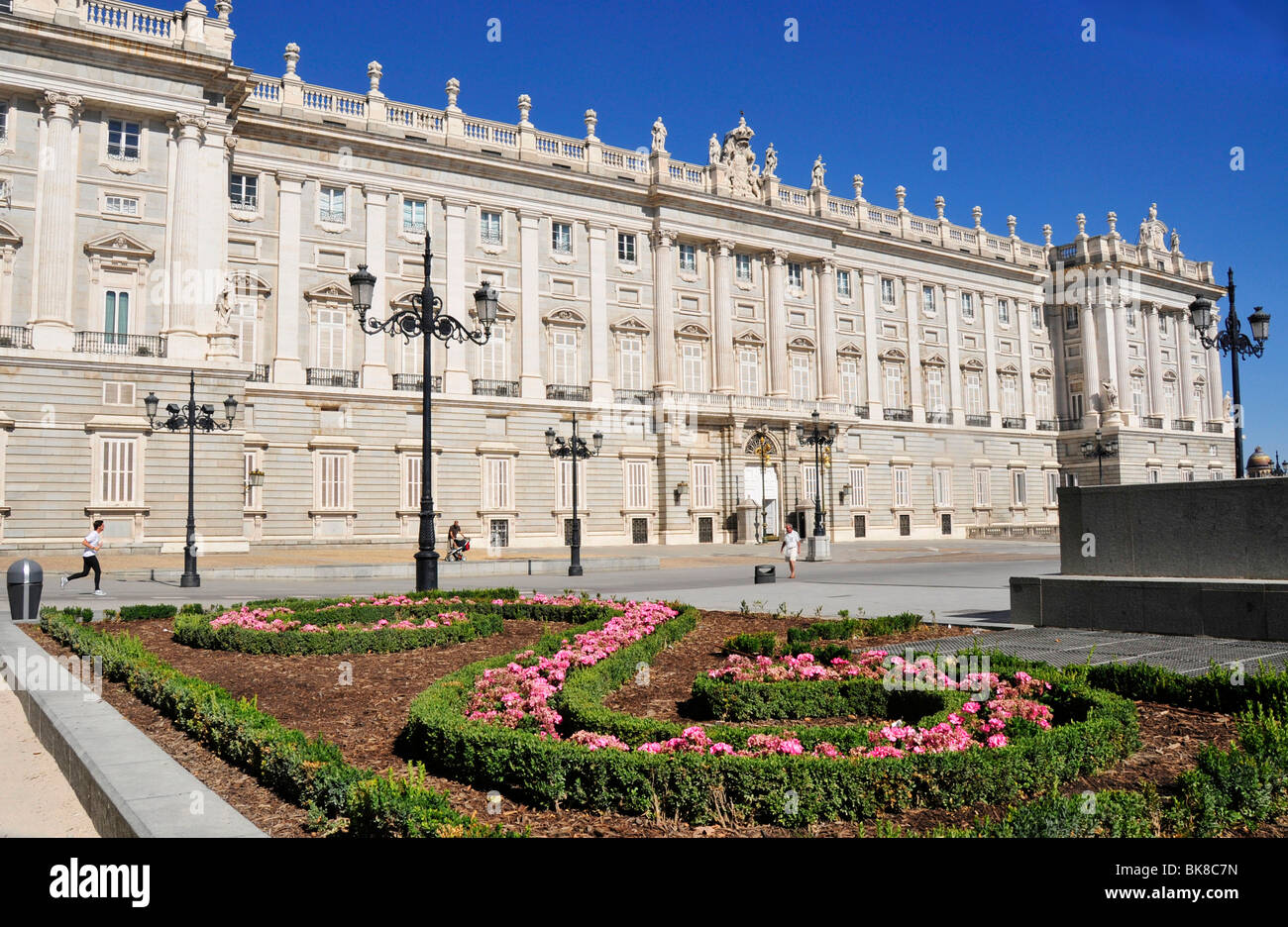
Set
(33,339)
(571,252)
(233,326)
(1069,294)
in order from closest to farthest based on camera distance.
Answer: (33,339) → (233,326) → (571,252) → (1069,294)

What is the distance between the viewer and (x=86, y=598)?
1845 cm

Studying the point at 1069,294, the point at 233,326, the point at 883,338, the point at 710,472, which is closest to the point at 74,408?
the point at 233,326

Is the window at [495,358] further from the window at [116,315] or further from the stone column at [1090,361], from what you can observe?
the stone column at [1090,361]

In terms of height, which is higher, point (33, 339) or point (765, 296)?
point (765, 296)

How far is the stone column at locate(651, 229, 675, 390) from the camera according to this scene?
1770 inches

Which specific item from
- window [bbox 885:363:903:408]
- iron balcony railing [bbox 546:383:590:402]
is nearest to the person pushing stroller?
iron balcony railing [bbox 546:383:590:402]

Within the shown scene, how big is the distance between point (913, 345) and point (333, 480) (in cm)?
3554

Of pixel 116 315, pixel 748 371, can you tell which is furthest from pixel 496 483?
pixel 116 315

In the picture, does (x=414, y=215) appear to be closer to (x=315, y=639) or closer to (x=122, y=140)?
(x=122, y=140)

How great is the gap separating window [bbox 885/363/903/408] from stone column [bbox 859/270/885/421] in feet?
3.12

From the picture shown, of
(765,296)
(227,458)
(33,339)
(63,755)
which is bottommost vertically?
(63,755)

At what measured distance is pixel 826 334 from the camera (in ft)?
166

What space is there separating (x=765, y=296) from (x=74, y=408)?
32838 millimetres
